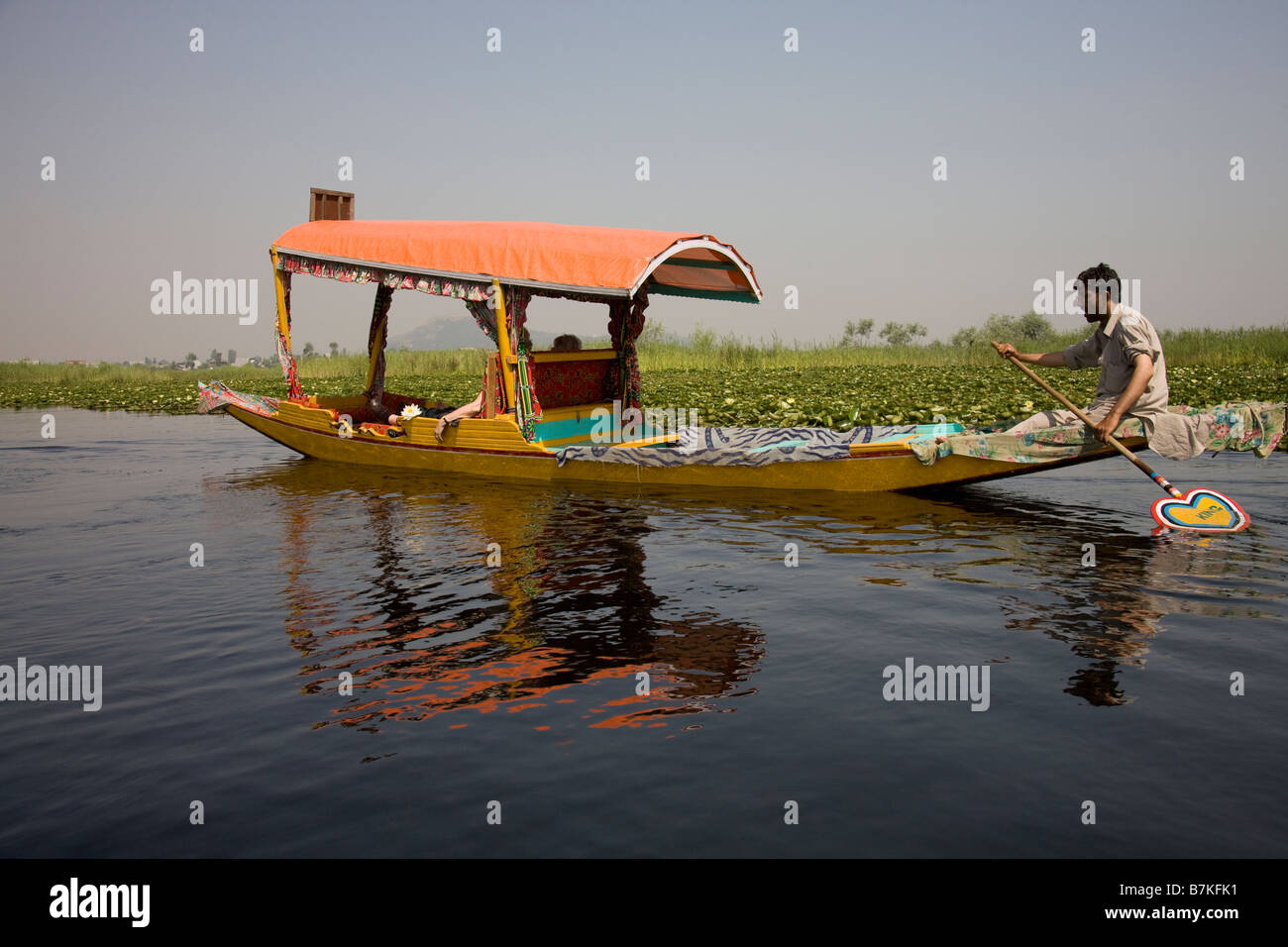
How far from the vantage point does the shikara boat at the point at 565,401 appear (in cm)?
976

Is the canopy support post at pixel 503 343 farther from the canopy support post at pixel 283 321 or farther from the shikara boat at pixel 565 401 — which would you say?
the canopy support post at pixel 283 321

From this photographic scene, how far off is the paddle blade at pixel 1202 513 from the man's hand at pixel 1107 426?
0.76 metres

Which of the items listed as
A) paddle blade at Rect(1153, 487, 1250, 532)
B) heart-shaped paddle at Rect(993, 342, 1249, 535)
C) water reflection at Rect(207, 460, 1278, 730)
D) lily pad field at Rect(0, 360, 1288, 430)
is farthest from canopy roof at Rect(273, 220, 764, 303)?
paddle blade at Rect(1153, 487, 1250, 532)

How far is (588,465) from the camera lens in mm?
11047

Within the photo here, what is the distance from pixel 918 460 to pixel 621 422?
4615 millimetres

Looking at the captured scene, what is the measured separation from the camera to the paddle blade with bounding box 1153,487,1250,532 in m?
8.20

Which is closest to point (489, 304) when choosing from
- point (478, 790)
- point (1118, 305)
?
point (1118, 305)

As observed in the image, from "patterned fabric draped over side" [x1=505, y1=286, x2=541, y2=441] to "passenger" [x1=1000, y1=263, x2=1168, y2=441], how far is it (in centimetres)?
533

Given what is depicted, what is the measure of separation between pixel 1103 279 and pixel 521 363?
6.09m
